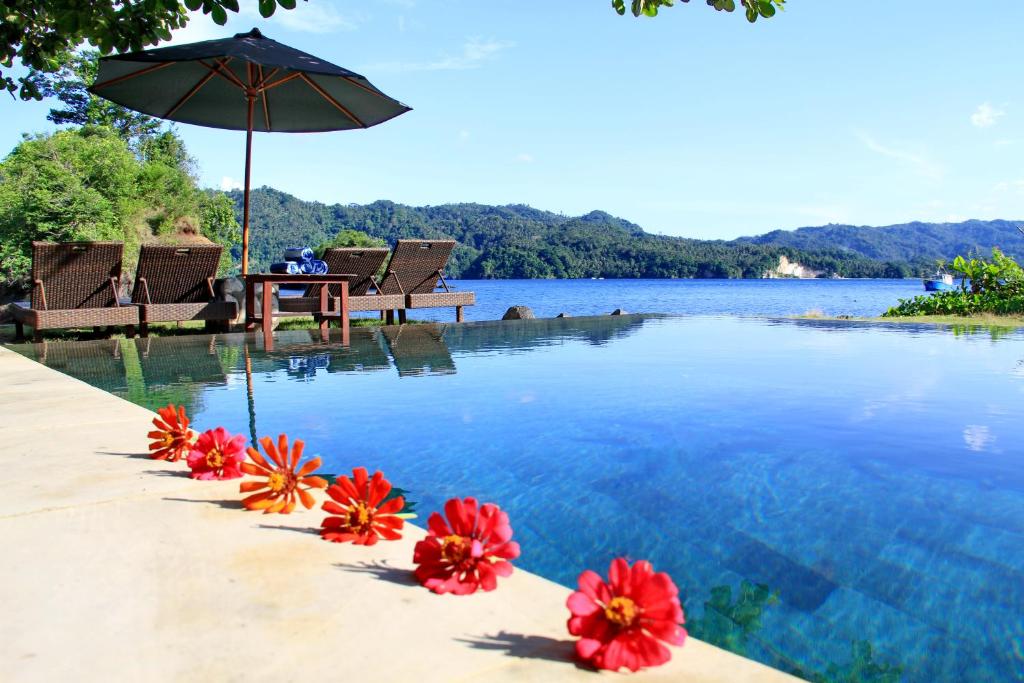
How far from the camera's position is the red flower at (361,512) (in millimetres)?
1685

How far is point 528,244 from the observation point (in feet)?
245

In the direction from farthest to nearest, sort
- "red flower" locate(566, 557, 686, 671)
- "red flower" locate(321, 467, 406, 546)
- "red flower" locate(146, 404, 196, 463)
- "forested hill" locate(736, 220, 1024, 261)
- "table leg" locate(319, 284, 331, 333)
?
"forested hill" locate(736, 220, 1024, 261)
"table leg" locate(319, 284, 331, 333)
"red flower" locate(146, 404, 196, 463)
"red flower" locate(321, 467, 406, 546)
"red flower" locate(566, 557, 686, 671)

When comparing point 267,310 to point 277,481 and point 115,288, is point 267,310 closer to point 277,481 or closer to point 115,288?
point 115,288

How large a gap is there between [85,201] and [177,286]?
366 inches

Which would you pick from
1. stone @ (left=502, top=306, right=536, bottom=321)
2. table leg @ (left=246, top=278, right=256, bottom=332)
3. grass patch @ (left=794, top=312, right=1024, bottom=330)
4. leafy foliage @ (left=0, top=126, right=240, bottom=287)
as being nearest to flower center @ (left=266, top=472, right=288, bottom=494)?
table leg @ (left=246, top=278, right=256, bottom=332)

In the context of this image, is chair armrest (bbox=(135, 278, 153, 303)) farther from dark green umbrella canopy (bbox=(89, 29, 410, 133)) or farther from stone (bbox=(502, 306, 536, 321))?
stone (bbox=(502, 306, 536, 321))

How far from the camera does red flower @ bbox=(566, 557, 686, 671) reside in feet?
3.53

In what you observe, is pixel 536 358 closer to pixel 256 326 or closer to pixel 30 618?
pixel 256 326

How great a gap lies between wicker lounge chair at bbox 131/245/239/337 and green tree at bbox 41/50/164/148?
103 ft

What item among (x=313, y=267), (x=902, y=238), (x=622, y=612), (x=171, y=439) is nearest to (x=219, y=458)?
(x=171, y=439)

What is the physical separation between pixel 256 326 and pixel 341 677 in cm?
817

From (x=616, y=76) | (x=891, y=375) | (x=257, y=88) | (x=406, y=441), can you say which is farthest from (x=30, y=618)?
(x=616, y=76)

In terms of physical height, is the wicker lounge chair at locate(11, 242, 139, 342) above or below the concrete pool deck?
above

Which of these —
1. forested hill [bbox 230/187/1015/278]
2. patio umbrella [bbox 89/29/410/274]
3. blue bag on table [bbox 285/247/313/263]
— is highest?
forested hill [bbox 230/187/1015/278]
